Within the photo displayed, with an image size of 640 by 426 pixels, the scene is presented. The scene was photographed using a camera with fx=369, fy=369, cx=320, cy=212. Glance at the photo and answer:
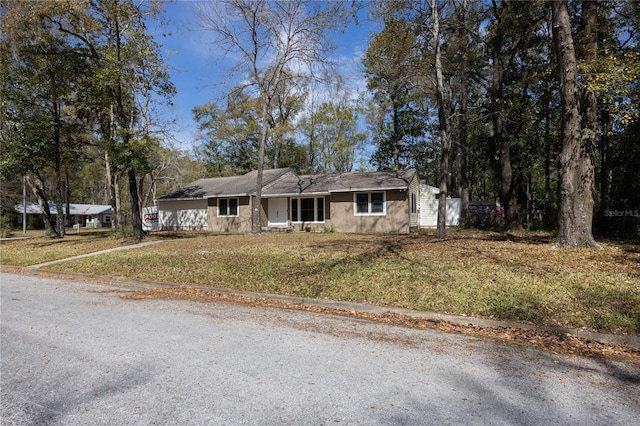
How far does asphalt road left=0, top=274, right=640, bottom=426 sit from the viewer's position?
304 cm

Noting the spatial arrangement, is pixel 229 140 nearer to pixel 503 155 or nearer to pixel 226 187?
pixel 226 187

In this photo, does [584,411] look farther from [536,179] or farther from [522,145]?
[536,179]

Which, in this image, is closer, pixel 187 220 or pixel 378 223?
pixel 378 223

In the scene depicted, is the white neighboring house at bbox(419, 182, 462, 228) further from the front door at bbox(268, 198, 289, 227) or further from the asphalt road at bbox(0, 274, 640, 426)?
the asphalt road at bbox(0, 274, 640, 426)

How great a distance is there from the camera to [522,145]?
2700 centimetres

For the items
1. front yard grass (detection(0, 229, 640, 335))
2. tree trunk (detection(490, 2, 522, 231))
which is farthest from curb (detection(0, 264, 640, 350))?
tree trunk (detection(490, 2, 522, 231))

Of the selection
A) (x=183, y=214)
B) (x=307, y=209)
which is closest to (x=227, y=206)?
(x=183, y=214)

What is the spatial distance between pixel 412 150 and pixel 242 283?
3481 cm

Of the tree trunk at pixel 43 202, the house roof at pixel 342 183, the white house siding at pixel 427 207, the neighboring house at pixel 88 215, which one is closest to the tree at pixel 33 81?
the tree trunk at pixel 43 202

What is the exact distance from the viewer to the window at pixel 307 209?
2262cm

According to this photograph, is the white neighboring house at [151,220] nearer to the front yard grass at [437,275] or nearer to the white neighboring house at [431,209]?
the front yard grass at [437,275]

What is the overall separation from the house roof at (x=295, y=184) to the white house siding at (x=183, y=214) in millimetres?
674

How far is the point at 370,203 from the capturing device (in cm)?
2080

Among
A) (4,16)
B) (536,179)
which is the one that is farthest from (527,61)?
(536,179)
